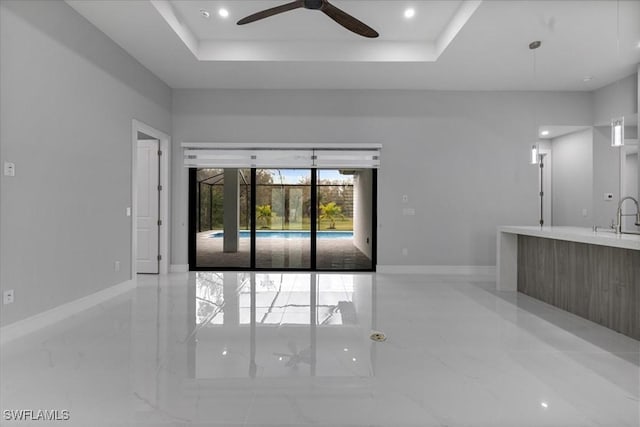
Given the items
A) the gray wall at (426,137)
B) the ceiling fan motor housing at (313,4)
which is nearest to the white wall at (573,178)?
the gray wall at (426,137)

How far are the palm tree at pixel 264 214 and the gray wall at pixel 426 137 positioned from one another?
45.1 inches

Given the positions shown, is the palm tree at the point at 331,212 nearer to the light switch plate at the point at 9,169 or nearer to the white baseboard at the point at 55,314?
the white baseboard at the point at 55,314

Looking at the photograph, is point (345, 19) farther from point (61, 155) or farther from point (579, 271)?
point (579, 271)

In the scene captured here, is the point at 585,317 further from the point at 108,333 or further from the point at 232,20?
the point at 232,20

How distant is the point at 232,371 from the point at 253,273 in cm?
344

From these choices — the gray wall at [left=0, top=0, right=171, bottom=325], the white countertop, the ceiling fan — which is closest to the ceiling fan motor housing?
the ceiling fan

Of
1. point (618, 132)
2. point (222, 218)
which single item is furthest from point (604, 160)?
point (222, 218)

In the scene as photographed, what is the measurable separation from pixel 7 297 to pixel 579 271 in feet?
16.7

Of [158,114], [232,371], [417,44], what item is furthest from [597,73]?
[158,114]

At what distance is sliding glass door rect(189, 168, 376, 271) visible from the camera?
233 inches

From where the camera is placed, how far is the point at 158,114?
527cm

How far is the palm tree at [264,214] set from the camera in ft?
19.5

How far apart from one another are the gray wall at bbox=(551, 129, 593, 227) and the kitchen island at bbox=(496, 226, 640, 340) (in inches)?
102

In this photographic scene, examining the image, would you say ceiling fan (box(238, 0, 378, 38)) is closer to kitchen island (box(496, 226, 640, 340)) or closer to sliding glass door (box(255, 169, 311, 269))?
kitchen island (box(496, 226, 640, 340))
